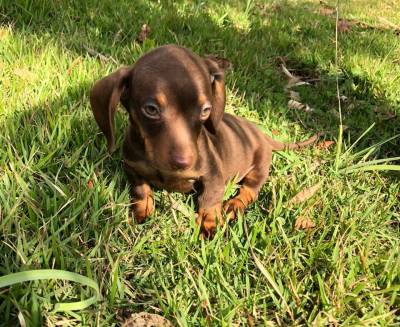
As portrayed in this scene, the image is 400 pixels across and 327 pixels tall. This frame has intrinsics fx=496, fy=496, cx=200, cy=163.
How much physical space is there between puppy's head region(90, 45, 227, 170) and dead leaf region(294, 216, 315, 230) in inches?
26.2

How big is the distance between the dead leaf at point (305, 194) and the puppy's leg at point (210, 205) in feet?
1.28

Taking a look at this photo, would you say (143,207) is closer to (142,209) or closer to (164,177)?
(142,209)

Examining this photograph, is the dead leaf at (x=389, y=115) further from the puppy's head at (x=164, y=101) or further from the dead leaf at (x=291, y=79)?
the puppy's head at (x=164, y=101)

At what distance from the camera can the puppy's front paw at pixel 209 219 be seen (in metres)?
2.50

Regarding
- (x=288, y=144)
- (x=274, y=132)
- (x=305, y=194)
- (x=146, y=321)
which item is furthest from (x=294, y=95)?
(x=146, y=321)

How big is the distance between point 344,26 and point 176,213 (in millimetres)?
4193

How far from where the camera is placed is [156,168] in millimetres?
2338

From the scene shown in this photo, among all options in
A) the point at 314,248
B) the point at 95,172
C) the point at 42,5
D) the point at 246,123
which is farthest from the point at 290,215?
the point at 42,5

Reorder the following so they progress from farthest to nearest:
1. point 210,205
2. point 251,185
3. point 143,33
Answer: point 143,33, point 251,185, point 210,205

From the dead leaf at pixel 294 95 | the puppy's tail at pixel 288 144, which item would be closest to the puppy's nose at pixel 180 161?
the puppy's tail at pixel 288 144

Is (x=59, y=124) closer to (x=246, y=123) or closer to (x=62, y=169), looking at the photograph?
(x=62, y=169)

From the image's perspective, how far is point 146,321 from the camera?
76.8 inches

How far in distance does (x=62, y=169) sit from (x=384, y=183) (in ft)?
6.20

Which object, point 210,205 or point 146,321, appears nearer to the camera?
point 146,321
